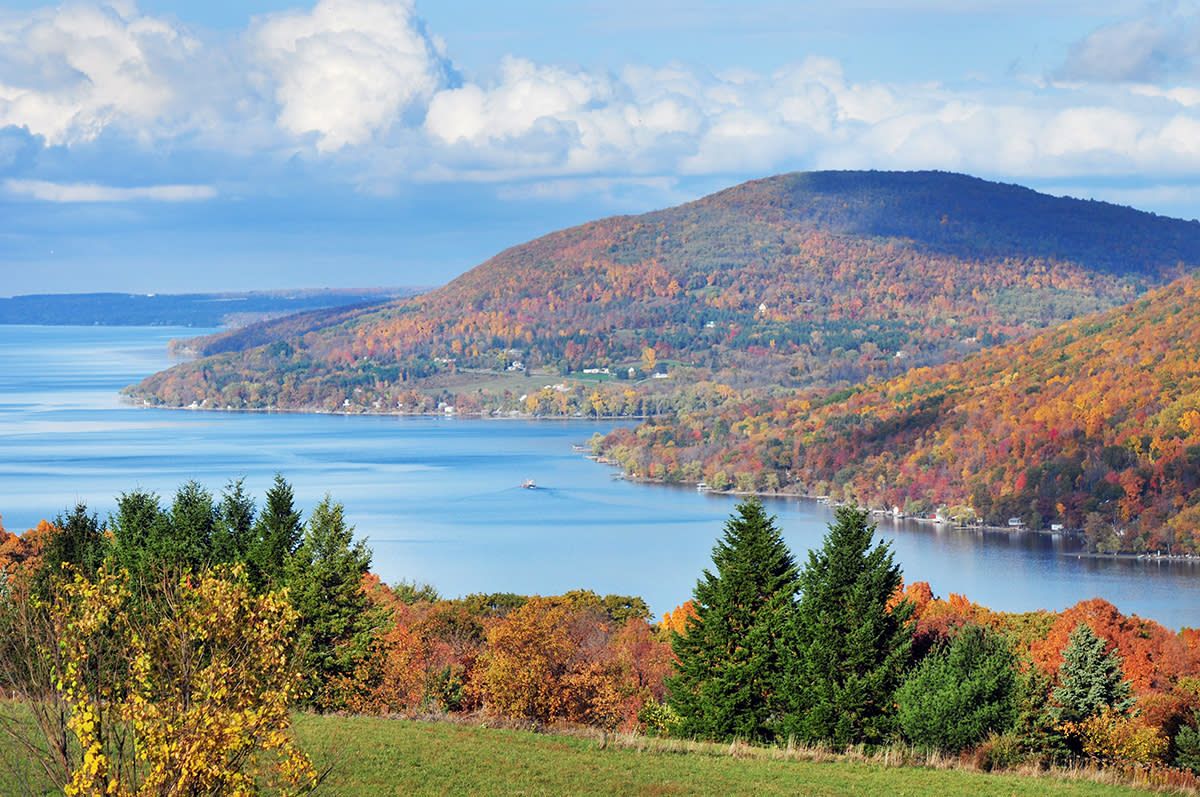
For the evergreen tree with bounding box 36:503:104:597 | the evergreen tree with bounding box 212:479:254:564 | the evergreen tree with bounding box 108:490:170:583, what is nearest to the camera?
the evergreen tree with bounding box 212:479:254:564

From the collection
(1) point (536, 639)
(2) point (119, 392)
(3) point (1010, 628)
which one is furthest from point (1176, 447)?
(2) point (119, 392)

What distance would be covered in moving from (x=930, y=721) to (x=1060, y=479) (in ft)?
260

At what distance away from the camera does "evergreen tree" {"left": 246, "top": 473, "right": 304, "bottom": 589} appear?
28.2 meters

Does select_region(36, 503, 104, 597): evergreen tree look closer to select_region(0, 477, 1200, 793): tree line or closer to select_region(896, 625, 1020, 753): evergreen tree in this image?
select_region(0, 477, 1200, 793): tree line

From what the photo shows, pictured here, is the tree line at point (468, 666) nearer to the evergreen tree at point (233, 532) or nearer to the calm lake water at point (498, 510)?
the evergreen tree at point (233, 532)

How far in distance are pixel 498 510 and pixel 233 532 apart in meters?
61.1

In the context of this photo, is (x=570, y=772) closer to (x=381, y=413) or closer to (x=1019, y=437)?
(x=1019, y=437)

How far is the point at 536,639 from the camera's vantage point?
89.1 feet

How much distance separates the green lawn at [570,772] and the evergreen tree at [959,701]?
79.9 inches

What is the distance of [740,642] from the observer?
73.7 feet

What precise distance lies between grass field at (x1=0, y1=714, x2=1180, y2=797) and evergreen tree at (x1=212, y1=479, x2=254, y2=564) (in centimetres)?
1197

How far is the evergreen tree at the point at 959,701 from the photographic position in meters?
18.9

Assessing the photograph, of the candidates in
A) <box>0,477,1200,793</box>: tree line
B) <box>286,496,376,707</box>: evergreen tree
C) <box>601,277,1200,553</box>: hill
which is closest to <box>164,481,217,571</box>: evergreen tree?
<box>0,477,1200,793</box>: tree line

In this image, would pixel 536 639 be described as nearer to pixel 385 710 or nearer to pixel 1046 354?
pixel 385 710
